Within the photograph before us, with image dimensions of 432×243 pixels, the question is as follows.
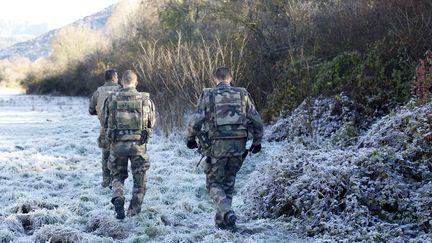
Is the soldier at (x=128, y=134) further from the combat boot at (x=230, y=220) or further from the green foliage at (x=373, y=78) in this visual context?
the green foliage at (x=373, y=78)

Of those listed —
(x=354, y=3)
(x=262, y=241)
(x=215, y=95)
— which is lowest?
(x=262, y=241)

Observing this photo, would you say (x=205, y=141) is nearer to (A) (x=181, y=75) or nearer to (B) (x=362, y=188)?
(B) (x=362, y=188)

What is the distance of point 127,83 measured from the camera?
6.27 meters

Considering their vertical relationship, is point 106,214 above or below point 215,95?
below

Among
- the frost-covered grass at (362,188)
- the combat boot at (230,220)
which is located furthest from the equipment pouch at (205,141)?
the frost-covered grass at (362,188)

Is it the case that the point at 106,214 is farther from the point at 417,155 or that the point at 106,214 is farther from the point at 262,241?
the point at 417,155

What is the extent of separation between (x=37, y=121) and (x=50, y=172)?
10875 mm

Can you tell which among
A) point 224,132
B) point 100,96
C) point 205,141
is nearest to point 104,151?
point 100,96

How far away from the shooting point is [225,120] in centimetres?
550

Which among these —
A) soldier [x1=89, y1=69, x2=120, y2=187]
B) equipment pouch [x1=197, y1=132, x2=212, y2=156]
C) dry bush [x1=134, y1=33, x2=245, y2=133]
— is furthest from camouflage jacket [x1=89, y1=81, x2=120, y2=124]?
dry bush [x1=134, y1=33, x2=245, y2=133]

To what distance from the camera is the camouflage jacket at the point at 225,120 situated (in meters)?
5.53

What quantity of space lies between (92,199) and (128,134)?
64.9 inches

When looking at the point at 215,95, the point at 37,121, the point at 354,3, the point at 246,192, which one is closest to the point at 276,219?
the point at 246,192

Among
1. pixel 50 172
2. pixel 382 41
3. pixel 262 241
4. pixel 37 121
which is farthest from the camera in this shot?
pixel 37 121
